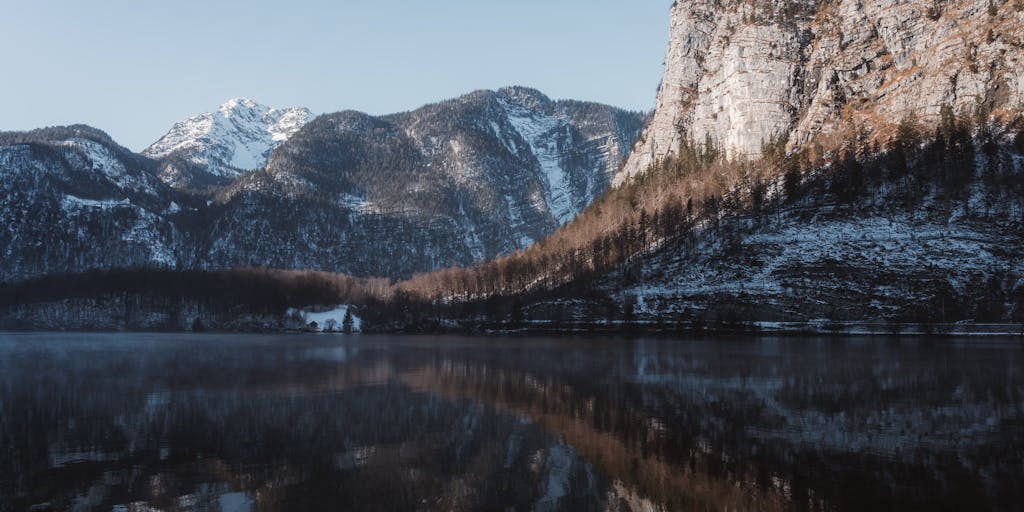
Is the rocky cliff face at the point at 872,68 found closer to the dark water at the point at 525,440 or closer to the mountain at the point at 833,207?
the mountain at the point at 833,207

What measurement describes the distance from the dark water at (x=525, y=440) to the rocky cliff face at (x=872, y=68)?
124483mm

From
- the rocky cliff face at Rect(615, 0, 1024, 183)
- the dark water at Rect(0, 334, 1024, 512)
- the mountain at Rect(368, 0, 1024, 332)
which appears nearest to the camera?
the dark water at Rect(0, 334, 1024, 512)

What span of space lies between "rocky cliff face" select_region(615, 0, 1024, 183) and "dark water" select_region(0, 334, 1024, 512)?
12448 centimetres

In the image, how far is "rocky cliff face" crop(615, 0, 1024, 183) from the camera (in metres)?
148

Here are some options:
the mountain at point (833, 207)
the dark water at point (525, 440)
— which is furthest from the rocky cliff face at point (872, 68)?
the dark water at point (525, 440)

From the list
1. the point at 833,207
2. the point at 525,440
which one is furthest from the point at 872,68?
the point at 525,440

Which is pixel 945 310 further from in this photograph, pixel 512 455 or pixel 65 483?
pixel 65 483

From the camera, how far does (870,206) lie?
13400 centimetres

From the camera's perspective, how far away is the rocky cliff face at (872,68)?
14788cm

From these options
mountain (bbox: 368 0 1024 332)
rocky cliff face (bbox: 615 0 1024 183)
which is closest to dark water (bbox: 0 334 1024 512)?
mountain (bbox: 368 0 1024 332)

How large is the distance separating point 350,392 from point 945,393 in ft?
114

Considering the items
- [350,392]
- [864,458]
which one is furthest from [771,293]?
[864,458]

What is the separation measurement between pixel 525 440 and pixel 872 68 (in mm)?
184626

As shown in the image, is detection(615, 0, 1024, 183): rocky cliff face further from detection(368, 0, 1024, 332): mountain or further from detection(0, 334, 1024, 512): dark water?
detection(0, 334, 1024, 512): dark water
